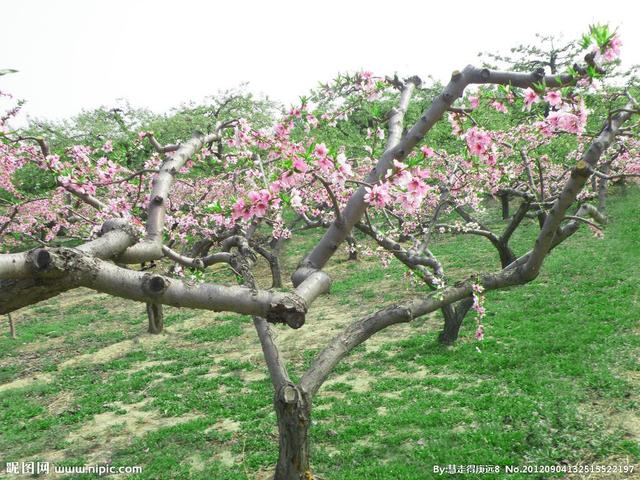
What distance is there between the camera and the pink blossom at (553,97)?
3.61m

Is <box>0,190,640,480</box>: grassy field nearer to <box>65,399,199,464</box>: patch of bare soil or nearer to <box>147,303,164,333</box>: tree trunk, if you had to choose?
<box>65,399,199,464</box>: patch of bare soil

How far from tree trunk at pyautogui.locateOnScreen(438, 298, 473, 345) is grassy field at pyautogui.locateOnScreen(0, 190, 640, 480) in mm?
387

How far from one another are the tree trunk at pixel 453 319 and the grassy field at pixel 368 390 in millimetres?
387

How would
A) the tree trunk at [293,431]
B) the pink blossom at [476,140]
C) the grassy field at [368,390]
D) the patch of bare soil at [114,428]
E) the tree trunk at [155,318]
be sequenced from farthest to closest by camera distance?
the tree trunk at [155,318]
the patch of bare soil at [114,428]
the grassy field at [368,390]
the tree trunk at [293,431]
the pink blossom at [476,140]

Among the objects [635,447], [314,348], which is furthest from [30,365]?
[635,447]

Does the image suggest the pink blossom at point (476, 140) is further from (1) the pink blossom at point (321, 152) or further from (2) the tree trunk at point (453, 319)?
(2) the tree trunk at point (453, 319)

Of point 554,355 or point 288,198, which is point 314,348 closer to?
point 554,355

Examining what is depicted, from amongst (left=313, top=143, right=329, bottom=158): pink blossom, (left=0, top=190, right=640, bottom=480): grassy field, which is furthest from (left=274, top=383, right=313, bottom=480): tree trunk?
(left=313, top=143, right=329, bottom=158): pink blossom

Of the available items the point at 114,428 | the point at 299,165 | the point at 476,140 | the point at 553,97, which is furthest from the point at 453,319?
the point at 299,165

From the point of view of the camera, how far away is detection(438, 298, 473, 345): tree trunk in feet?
31.3

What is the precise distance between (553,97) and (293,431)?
3.94m

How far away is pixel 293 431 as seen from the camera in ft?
15.3

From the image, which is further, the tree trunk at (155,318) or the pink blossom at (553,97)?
the tree trunk at (155,318)

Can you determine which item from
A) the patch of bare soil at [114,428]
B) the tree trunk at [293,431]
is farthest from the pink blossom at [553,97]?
the patch of bare soil at [114,428]
